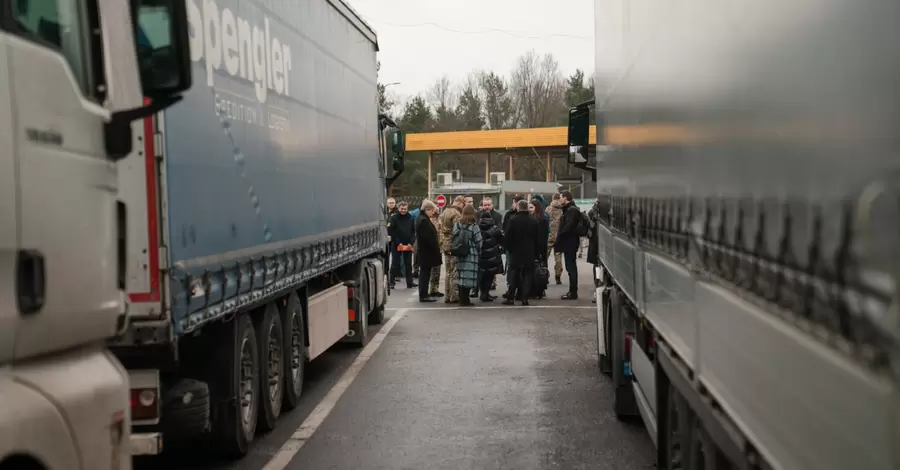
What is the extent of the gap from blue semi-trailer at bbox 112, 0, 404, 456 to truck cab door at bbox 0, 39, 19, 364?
52.6 inches

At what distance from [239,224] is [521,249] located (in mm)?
11678

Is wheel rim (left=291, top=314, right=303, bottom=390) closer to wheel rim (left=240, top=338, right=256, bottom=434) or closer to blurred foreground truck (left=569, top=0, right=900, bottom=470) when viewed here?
wheel rim (left=240, top=338, right=256, bottom=434)

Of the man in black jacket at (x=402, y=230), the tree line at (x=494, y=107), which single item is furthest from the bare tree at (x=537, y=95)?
the man in black jacket at (x=402, y=230)

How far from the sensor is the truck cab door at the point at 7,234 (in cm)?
281

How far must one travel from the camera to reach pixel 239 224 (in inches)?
286

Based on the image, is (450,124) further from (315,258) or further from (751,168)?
(751,168)

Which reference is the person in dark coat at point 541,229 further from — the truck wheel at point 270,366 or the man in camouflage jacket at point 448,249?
the truck wheel at point 270,366

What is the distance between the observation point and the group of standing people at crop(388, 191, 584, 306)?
61.4 feet

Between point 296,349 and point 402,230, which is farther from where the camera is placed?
point 402,230

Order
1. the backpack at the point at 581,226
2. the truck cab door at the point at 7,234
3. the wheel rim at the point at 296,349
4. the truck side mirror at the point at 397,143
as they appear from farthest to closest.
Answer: the backpack at the point at 581,226 < the truck side mirror at the point at 397,143 < the wheel rim at the point at 296,349 < the truck cab door at the point at 7,234

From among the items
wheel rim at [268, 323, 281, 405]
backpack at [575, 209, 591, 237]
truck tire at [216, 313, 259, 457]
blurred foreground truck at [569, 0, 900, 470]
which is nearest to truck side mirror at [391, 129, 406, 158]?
backpack at [575, 209, 591, 237]

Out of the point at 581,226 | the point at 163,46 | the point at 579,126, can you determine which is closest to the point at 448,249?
the point at 581,226

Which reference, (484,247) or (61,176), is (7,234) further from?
(484,247)

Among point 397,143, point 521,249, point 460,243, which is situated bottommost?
point 521,249
